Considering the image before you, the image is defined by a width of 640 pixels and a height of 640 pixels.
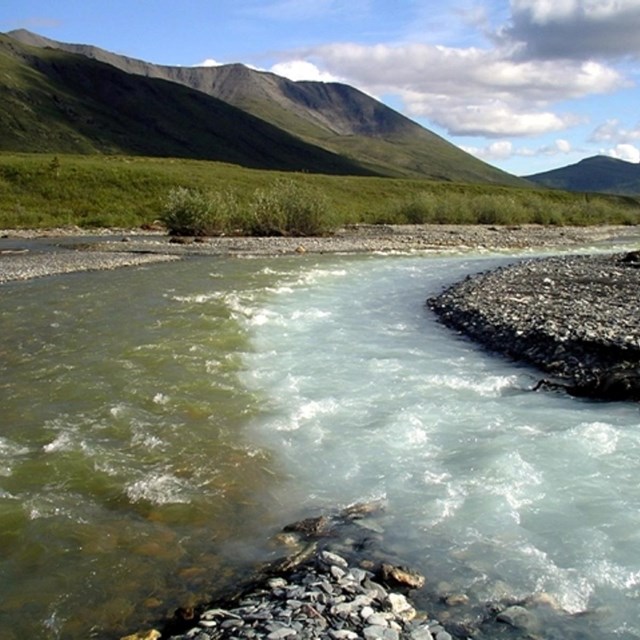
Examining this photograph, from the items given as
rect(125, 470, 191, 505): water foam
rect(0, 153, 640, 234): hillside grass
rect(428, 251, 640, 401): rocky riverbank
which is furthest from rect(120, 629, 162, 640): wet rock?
rect(0, 153, 640, 234): hillside grass

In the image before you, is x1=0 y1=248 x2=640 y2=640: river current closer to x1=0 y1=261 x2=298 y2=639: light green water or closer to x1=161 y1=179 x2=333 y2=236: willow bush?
x1=0 y1=261 x2=298 y2=639: light green water

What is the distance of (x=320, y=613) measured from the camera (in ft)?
20.1

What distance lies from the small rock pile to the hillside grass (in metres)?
52.6

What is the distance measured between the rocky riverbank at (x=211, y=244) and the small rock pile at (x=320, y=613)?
27079 mm

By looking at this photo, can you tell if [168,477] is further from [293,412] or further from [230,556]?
[293,412]

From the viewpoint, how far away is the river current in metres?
7.19

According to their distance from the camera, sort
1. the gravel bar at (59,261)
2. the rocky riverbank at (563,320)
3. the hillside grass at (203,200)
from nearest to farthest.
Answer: the rocky riverbank at (563,320) → the gravel bar at (59,261) → the hillside grass at (203,200)

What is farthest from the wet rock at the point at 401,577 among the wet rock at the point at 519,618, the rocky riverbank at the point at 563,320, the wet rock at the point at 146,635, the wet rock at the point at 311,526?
the rocky riverbank at the point at 563,320

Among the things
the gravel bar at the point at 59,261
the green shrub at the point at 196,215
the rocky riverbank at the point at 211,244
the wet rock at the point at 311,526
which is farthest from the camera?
the green shrub at the point at 196,215

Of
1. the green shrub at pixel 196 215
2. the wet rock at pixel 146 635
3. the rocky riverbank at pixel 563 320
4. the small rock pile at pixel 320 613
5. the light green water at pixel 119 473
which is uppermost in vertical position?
the green shrub at pixel 196 215

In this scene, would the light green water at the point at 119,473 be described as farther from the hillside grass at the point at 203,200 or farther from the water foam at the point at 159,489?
the hillside grass at the point at 203,200

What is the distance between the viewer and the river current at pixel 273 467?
7.19m

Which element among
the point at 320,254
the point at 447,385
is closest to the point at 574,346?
the point at 447,385

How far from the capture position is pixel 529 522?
28.0ft
